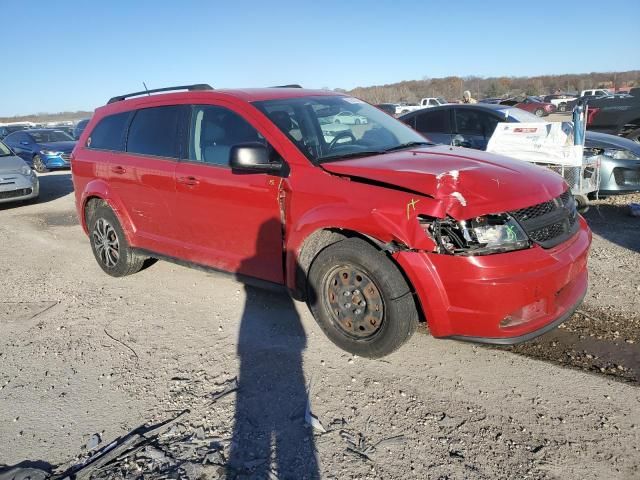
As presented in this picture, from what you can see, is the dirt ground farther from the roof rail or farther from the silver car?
the silver car

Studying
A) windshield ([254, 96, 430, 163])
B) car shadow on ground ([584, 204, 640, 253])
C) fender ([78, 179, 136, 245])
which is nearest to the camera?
windshield ([254, 96, 430, 163])

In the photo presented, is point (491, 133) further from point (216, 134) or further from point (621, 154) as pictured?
point (216, 134)

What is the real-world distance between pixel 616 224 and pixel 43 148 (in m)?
16.2

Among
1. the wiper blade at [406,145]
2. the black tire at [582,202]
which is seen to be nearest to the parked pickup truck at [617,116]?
the black tire at [582,202]

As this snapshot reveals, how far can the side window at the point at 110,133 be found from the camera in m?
5.28

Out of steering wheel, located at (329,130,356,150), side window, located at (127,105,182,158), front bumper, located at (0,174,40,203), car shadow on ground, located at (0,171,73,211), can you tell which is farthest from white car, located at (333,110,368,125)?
car shadow on ground, located at (0,171,73,211)

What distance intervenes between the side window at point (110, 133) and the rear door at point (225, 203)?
118 cm

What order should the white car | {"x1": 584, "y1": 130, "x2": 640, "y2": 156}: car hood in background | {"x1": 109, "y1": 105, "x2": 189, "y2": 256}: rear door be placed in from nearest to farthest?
the white car, {"x1": 109, "y1": 105, "x2": 189, "y2": 256}: rear door, {"x1": 584, "y1": 130, "x2": 640, "y2": 156}: car hood in background

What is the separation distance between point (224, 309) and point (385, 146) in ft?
6.51

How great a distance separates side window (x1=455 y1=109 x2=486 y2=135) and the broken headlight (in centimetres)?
537

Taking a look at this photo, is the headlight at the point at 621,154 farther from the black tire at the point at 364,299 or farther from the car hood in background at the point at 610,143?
the black tire at the point at 364,299

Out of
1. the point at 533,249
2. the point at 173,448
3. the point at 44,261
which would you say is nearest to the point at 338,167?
the point at 533,249

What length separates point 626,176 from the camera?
22.8ft

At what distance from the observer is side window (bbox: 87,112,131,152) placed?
17.3 ft
